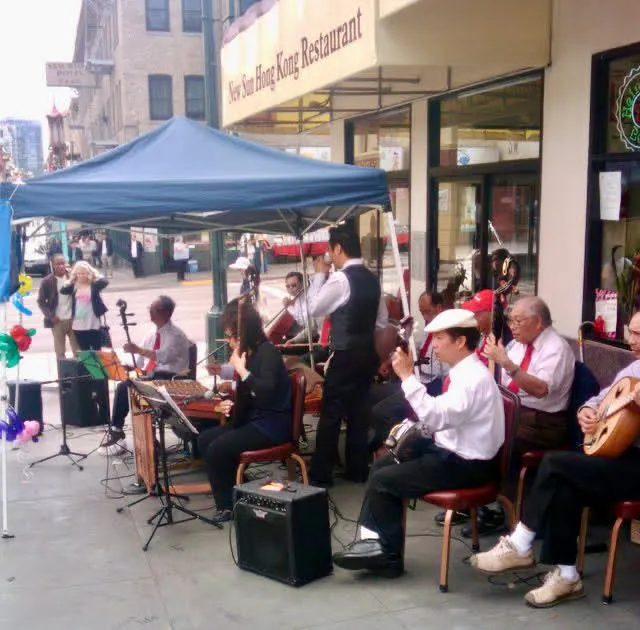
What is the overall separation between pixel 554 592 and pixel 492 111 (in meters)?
5.01

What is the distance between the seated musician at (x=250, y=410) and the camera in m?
5.15

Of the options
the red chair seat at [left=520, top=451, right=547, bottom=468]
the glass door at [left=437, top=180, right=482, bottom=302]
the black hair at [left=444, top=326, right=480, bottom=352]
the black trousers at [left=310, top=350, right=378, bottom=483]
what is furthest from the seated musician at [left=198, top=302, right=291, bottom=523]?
the glass door at [left=437, top=180, right=482, bottom=302]

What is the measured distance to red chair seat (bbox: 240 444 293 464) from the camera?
5164mm

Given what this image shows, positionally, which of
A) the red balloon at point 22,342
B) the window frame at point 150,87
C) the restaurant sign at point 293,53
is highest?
the window frame at point 150,87

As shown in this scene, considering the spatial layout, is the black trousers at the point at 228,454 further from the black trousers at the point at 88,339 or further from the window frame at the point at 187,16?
the window frame at the point at 187,16

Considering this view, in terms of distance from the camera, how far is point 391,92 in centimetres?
841

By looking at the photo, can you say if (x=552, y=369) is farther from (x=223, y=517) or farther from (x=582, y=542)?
(x=223, y=517)

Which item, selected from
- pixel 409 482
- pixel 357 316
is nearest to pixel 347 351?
pixel 357 316

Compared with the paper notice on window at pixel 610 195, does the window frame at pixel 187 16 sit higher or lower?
higher

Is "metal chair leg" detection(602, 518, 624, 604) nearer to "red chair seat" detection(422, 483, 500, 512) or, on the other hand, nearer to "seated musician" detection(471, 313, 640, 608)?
"seated musician" detection(471, 313, 640, 608)

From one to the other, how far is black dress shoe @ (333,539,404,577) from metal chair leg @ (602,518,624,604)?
42.1 inches

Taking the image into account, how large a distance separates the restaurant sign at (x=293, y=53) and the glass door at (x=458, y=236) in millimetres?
2036

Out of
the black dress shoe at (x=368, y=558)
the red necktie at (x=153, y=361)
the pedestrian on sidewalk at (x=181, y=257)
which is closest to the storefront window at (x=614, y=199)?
the black dress shoe at (x=368, y=558)

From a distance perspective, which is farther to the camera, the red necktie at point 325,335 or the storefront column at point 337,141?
the storefront column at point 337,141
